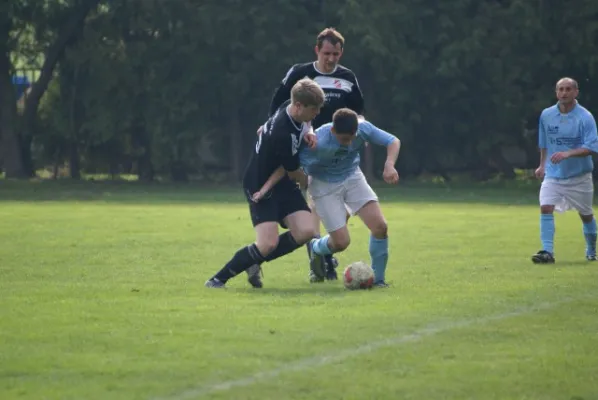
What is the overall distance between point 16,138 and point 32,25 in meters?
3.29

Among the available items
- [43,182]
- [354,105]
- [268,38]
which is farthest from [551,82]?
[354,105]

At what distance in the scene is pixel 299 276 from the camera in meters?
13.2

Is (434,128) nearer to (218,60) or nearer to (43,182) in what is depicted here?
(218,60)

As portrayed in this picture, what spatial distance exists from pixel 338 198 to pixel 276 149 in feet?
2.56

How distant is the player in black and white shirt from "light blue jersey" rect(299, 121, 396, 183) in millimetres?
157

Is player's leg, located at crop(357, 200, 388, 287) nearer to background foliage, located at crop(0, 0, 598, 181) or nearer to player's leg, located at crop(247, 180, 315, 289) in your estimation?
player's leg, located at crop(247, 180, 315, 289)

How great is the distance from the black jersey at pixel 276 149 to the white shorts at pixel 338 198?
45cm

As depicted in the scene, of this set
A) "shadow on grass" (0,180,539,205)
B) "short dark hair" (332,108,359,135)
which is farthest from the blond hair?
"shadow on grass" (0,180,539,205)

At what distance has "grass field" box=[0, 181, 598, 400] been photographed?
7.16 meters

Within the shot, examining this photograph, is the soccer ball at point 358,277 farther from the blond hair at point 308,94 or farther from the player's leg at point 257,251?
the blond hair at point 308,94

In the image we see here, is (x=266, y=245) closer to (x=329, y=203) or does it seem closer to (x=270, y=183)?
(x=270, y=183)

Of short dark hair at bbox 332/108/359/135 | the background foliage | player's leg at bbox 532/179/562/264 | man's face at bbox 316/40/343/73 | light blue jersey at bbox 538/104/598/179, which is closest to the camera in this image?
short dark hair at bbox 332/108/359/135

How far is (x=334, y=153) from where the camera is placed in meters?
11.7

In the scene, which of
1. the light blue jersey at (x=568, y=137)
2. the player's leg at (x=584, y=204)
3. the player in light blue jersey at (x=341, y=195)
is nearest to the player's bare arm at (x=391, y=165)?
the player in light blue jersey at (x=341, y=195)
